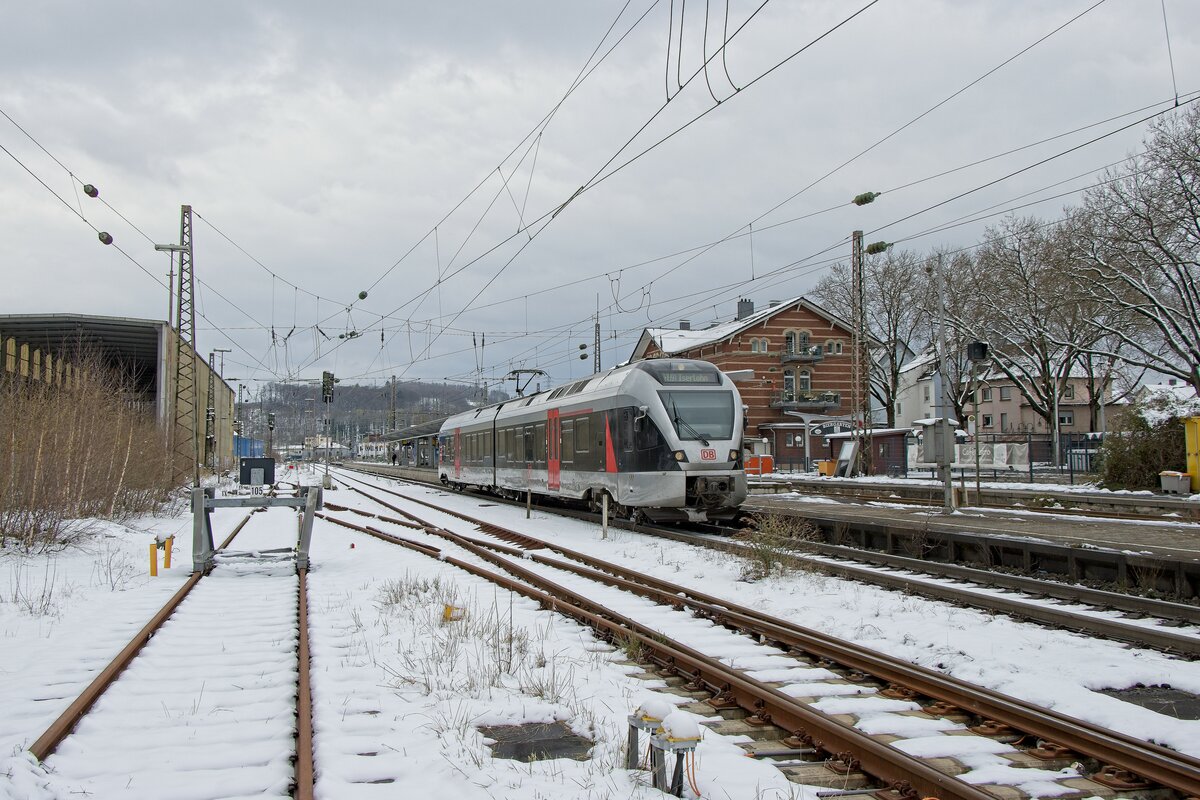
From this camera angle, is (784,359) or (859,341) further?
(784,359)

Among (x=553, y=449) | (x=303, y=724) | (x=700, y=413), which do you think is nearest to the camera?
(x=303, y=724)

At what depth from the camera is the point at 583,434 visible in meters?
20.3

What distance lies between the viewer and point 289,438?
8988 cm

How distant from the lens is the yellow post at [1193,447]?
2175 cm

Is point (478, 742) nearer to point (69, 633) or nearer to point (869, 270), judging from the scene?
point (69, 633)

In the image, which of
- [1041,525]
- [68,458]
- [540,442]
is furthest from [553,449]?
[1041,525]

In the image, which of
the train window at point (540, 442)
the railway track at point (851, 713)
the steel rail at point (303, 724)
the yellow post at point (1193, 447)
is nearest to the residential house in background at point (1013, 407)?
the yellow post at point (1193, 447)

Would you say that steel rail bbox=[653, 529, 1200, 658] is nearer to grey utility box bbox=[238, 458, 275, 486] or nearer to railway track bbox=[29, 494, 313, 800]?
railway track bbox=[29, 494, 313, 800]

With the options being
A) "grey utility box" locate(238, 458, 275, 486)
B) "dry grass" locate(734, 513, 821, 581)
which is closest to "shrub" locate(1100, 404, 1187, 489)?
"dry grass" locate(734, 513, 821, 581)

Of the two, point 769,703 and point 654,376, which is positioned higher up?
point 654,376

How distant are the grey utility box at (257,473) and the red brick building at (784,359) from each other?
32.8 metres

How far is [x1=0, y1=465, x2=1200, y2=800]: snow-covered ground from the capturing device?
15.4ft

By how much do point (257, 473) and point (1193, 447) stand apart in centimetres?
2252

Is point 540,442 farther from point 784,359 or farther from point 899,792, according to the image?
point 784,359
